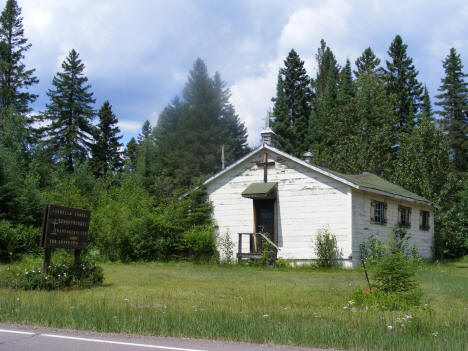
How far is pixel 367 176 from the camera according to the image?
29.0 m

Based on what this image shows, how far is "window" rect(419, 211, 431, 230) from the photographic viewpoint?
91.2ft

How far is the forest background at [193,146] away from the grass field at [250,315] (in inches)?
410

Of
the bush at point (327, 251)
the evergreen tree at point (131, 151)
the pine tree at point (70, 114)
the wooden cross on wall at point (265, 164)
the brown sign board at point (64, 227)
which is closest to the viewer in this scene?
the brown sign board at point (64, 227)

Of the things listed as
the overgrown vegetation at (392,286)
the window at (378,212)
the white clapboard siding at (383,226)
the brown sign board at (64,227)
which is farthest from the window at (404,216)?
the brown sign board at (64,227)

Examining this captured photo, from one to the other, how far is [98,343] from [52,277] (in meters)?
6.02

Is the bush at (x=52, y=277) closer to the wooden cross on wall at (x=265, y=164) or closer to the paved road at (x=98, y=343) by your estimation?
the paved road at (x=98, y=343)

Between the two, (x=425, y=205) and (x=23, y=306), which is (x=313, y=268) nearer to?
(x=425, y=205)

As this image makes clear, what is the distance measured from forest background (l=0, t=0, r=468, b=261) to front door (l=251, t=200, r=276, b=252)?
2263 millimetres

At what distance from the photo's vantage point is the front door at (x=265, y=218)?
2220 cm

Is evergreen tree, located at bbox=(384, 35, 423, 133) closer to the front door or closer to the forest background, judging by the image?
the forest background

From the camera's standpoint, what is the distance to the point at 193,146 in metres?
52.6

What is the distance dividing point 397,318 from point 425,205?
2188cm

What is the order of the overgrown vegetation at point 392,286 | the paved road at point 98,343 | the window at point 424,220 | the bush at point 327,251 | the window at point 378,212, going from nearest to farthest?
the paved road at point 98,343
the overgrown vegetation at point 392,286
the bush at point 327,251
the window at point 378,212
the window at point 424,220

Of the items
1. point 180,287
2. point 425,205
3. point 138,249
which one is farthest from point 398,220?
point 180,287
